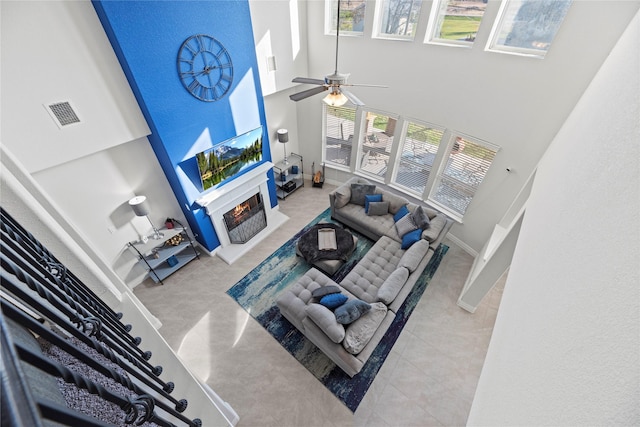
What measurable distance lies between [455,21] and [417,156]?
95.0 inches

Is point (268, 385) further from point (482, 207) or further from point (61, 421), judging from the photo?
point (482, 207)

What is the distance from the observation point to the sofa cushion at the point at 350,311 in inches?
145

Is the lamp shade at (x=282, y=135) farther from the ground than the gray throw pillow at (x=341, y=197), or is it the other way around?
the lamp shade at (x=282, y=135)

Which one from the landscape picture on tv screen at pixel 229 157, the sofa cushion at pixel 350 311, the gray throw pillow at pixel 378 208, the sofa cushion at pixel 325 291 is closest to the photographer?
the sofa cushion at pixel 350 311

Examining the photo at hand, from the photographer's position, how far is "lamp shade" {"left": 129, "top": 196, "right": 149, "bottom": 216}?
4.22 metres

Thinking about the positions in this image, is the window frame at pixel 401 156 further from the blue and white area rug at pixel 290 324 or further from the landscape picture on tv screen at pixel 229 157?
the landscape picture on tv screen at pixel 229 157

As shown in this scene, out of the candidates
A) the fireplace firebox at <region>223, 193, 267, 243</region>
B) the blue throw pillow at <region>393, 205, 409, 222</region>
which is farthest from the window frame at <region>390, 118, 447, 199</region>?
the fireplace firebox at <region>223, 193, 267, 243</region>

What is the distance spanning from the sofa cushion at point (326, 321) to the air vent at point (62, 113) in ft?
12.5

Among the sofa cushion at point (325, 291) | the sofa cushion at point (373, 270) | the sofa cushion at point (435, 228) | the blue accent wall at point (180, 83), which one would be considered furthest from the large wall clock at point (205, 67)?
the sofa cushion at point (435, 228)

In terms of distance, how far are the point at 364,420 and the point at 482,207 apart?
409 centimetres

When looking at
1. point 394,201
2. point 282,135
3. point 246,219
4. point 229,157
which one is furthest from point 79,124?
point 394,201

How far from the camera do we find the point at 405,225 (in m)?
5.39

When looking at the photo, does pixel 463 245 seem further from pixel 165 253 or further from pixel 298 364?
pixel 165 253

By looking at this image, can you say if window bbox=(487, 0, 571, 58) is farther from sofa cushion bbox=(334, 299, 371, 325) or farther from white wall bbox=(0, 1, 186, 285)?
white wall bbox=(0, 1, 186, 285)
